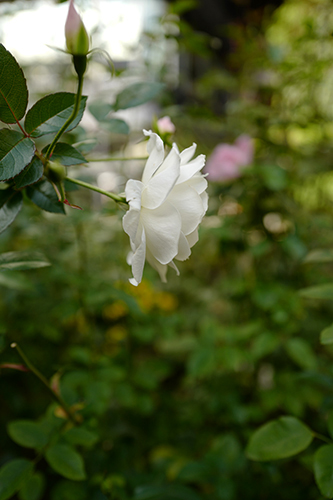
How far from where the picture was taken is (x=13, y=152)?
0.34 m

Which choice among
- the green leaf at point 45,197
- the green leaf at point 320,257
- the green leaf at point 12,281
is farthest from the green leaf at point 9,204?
Answer: the green leaf at point 320,257

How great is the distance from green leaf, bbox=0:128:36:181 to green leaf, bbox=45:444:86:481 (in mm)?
413

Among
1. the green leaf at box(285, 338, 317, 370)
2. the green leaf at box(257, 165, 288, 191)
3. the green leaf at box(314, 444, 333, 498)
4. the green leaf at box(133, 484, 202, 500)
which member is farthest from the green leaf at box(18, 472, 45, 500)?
the green leaf at box(257, 165, 288, 191)

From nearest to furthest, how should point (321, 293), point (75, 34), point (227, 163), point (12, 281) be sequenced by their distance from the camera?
point (75, 34), point (321, 293), point (12, 281), point (227, 163)

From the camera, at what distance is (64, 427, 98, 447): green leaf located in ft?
1.68

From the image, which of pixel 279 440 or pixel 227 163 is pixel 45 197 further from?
pixel 227 163

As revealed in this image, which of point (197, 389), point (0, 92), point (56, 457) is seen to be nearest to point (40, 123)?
point (0, 92)

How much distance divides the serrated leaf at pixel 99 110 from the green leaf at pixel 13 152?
0.24 metres

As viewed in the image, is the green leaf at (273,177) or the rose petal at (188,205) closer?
the rose petal at (188,205)

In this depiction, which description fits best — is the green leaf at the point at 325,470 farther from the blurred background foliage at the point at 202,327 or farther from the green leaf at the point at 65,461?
the green leaf at the point at 65,461

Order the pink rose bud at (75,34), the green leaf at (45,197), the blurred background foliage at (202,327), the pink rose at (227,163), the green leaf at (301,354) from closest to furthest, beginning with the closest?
the pink rose bud at (75,34) < the green leaf at (45,197) < the blurred background foliage at (202,327) < the green leaf at (301,354) < the pink rose at (227,163)

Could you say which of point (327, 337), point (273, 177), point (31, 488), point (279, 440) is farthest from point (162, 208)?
point (273, 177)

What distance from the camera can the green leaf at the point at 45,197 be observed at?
0.40 metres

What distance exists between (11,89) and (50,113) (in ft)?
0.14
